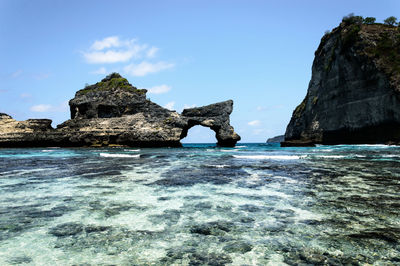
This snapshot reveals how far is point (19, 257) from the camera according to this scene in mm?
2434

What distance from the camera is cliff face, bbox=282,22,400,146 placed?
128 ft

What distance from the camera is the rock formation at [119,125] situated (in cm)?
3734

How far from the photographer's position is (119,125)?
38906 millimetres

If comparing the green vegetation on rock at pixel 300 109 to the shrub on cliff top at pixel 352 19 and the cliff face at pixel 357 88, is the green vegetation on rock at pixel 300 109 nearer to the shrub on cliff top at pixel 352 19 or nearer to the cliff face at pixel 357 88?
the cliff face at pixel 357 88

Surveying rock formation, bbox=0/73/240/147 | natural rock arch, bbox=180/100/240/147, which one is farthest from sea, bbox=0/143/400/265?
natural rock arch, bbox=180/100/240/147

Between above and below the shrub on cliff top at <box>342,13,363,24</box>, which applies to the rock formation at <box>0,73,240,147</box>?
below

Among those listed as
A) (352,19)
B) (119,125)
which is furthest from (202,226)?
(352,19)

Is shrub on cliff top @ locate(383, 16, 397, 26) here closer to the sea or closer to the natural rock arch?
the natural rock arch

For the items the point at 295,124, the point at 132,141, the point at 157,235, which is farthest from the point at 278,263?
the point at 295,124

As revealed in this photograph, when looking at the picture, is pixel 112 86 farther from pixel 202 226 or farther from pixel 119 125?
pixel 202 226

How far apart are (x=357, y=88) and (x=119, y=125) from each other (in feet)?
136

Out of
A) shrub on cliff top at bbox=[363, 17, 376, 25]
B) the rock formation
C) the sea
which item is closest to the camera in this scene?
the sea

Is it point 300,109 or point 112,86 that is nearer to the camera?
point 112,86

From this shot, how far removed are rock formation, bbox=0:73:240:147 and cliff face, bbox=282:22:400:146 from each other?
16668 millimetres
